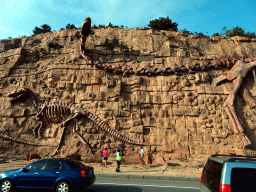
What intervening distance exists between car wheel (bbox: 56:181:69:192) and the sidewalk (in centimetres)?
322

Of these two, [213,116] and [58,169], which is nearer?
[58,169]

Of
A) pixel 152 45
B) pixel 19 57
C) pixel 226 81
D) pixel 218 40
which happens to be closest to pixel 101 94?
pixel 152 45

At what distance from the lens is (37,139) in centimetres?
1248

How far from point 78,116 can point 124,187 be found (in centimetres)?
770

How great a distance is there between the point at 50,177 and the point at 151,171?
518cm

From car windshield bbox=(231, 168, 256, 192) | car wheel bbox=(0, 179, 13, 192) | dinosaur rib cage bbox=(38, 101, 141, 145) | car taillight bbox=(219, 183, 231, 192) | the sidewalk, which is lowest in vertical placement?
the sidewalk

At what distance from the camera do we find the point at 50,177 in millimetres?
4988

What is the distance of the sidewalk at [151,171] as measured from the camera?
7.74 meters

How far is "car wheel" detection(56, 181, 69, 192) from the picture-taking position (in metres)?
4.85

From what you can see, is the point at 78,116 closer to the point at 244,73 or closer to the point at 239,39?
the point at 244,73

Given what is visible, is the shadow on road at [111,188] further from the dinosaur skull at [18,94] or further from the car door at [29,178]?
the dinosaur skull at [18,94]

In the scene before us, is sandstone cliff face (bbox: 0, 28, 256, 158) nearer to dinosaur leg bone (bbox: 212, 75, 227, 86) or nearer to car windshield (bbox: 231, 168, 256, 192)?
dinosaur leg bone (bbox: 212, 75, 227, 86)

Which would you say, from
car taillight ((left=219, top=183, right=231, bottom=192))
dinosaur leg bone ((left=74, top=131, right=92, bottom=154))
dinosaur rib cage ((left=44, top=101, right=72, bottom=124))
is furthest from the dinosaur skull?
car taillight ((left=219, top=183, right=231, bottom=192))

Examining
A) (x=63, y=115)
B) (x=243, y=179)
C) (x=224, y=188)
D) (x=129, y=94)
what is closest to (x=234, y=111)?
(x=129, y=94)
